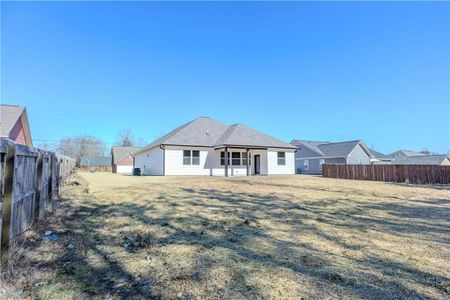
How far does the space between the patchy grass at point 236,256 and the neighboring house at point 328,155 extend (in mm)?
30138

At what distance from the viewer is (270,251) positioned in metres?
3.74

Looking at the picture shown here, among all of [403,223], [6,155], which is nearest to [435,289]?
[403,223]

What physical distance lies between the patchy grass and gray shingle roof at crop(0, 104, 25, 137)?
11.6 m

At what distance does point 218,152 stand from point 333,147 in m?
21.2

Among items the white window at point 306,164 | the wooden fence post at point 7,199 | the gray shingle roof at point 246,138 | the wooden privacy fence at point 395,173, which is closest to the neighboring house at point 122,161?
the white window at point 306,164

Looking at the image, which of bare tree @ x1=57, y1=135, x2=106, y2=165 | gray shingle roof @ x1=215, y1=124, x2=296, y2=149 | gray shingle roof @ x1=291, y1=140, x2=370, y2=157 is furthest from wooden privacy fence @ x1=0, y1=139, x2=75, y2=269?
bare tree @ x1=57, y1=135, x2=106, y2=165

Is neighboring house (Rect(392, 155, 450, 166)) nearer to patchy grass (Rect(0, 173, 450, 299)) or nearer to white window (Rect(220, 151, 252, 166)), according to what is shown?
white window (Rect(220, 151, 252, 166))

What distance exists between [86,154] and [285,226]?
74789 mm

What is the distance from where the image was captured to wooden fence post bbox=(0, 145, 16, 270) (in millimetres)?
2924

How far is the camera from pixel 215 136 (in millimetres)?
24312

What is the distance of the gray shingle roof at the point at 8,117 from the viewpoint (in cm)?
1439

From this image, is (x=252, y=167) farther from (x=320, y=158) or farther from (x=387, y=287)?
(x=387, y=287)

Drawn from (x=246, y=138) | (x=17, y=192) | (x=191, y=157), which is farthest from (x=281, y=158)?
(x=17, y=192)

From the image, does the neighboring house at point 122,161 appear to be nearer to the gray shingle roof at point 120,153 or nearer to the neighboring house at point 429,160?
the gray shingle roof at point 120,153
